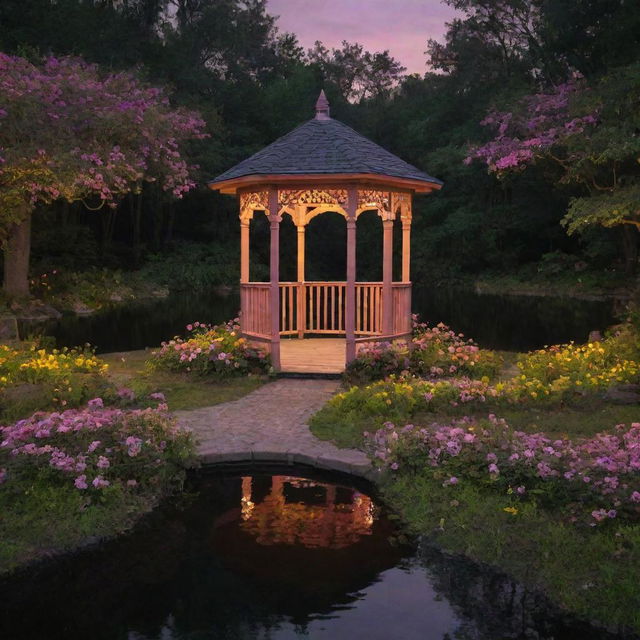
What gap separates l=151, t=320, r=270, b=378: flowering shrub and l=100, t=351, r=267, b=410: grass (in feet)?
0.54

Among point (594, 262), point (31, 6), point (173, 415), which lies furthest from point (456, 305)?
point (173, 415)

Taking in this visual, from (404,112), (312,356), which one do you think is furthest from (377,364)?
(404,112)

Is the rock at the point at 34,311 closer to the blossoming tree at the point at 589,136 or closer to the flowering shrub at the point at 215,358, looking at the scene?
the flowering shrub at the point at 215,358

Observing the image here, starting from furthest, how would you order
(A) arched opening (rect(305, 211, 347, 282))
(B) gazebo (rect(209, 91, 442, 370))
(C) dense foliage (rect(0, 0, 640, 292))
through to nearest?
(A) arched opening (rect(305, 211, 347, 282)), (C) dense foliage (rect(0, 0, 640, 292)), (B) gazebo (rect(209, 91, 442, 370))

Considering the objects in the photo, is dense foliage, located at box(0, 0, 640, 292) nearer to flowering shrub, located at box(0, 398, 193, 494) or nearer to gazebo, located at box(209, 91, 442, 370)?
gazebo, located at box(209, 91, 442, 370)

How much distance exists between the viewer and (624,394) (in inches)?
340

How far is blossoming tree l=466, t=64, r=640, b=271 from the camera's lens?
13531 millimetres

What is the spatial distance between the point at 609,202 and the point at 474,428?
897 centimetres

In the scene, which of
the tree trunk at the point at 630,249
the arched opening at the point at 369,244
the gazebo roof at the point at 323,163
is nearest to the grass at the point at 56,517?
the gazebo roof at the point at 323,163

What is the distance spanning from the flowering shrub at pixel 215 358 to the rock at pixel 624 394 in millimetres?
4857

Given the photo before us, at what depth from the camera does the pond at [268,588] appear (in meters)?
4.22

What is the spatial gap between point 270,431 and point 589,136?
1072cm

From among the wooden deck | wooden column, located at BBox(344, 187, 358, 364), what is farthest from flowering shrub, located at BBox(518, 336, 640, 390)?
the wooden deck

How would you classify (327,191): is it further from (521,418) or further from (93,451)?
(93,451)
